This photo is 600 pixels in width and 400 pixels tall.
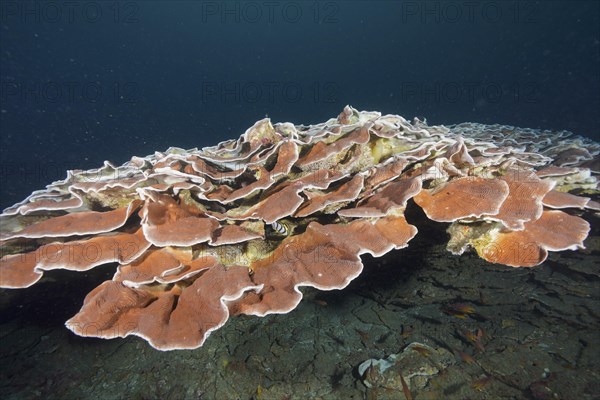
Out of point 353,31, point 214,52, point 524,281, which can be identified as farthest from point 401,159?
point 214,52

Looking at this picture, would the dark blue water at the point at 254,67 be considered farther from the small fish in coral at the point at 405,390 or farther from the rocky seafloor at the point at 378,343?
the small fish in coral at the point at 405,390

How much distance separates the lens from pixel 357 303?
4.10 meters

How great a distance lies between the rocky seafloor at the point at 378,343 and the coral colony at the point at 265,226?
667mm

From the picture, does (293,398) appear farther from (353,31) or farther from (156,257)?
(353,31)

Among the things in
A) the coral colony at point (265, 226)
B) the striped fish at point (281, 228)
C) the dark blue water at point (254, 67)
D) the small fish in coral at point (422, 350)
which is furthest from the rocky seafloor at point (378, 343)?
the dark blue water at point (254, 67)

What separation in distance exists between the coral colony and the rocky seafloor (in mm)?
667

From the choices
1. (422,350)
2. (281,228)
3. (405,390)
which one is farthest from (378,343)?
(281,228)

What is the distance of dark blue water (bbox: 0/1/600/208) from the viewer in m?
60.7

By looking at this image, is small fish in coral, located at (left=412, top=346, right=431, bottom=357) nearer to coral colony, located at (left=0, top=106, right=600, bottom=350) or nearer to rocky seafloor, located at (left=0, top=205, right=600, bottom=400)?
rocky seafloor, located at (left=0, top=205, right=600, bottom=400)

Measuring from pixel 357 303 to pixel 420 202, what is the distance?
82.1 inches

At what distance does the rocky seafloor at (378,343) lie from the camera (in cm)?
297

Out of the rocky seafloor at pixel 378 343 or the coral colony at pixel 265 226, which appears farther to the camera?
the rocky seafloor at pixel 378 343

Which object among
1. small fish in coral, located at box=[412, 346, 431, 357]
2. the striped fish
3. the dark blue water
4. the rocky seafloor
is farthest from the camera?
the dark blue water

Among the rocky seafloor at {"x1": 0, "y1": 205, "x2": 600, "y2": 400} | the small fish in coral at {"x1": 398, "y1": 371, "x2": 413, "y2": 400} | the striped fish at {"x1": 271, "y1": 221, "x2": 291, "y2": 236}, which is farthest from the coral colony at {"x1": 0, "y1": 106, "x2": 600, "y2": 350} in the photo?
the small fish in coral at {"x1": 398, "y1": 371, "x2": 413, "y2": 400}
